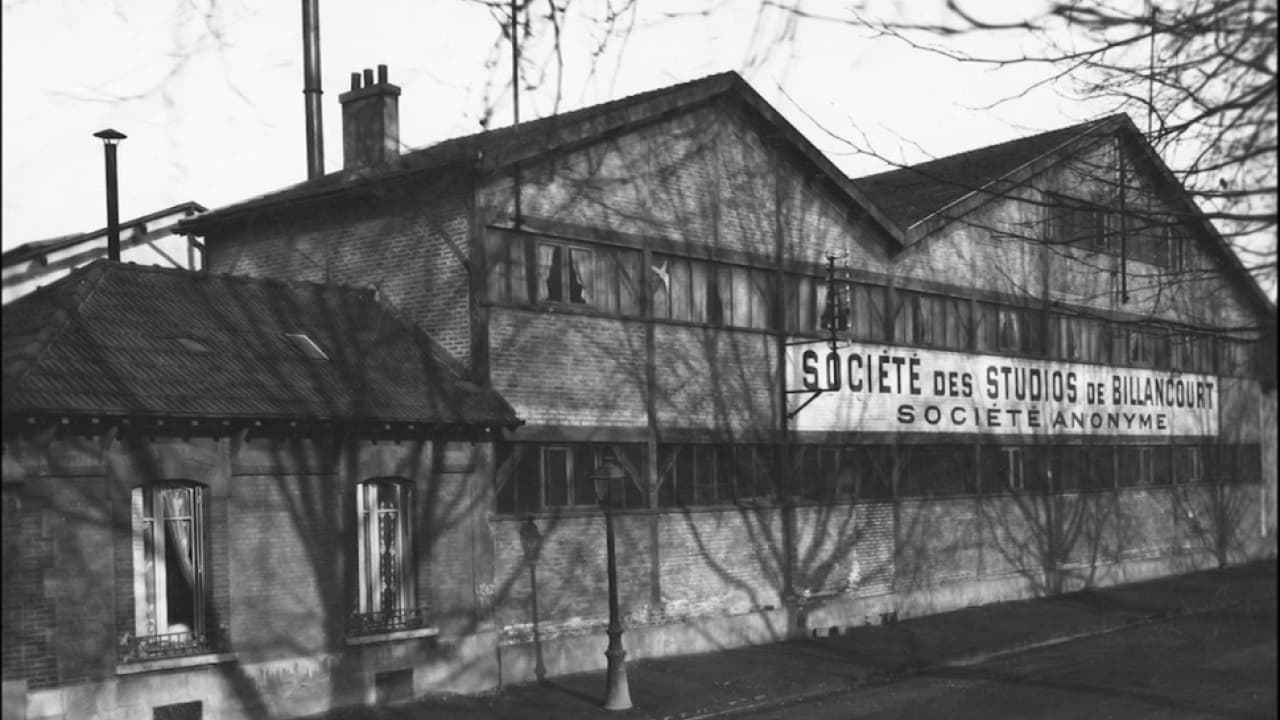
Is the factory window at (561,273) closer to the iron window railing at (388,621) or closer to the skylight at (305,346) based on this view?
the skylight at (305,346)

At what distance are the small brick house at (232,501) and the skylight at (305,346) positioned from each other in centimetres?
5

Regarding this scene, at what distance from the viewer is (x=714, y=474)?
77.5ft

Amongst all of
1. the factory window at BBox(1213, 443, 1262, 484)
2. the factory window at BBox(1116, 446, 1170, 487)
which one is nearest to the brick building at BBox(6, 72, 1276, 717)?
the factory window at BBox(1116, 446, 1170, 487)

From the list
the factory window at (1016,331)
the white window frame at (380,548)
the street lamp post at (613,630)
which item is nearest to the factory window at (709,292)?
the street lamp post at (613,630)

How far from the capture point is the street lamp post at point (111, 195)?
1015 inches

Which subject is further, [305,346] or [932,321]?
[932,321]

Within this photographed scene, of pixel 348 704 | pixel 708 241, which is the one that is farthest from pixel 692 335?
pixel 348 704

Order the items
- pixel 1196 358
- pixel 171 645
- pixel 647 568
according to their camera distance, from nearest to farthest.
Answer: pixel 171 645 → pixel 647 568 → pixel 1196 358

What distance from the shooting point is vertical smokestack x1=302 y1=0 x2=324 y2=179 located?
1291 inches

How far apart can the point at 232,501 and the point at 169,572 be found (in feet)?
3.52

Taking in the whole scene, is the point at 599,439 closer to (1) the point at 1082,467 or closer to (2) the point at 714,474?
(2) the point at 714,474

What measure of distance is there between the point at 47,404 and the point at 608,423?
9.12 m

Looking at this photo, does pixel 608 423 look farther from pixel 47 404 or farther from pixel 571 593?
pixel 47 404

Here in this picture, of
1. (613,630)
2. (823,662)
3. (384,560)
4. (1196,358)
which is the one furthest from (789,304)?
(1196,358)
